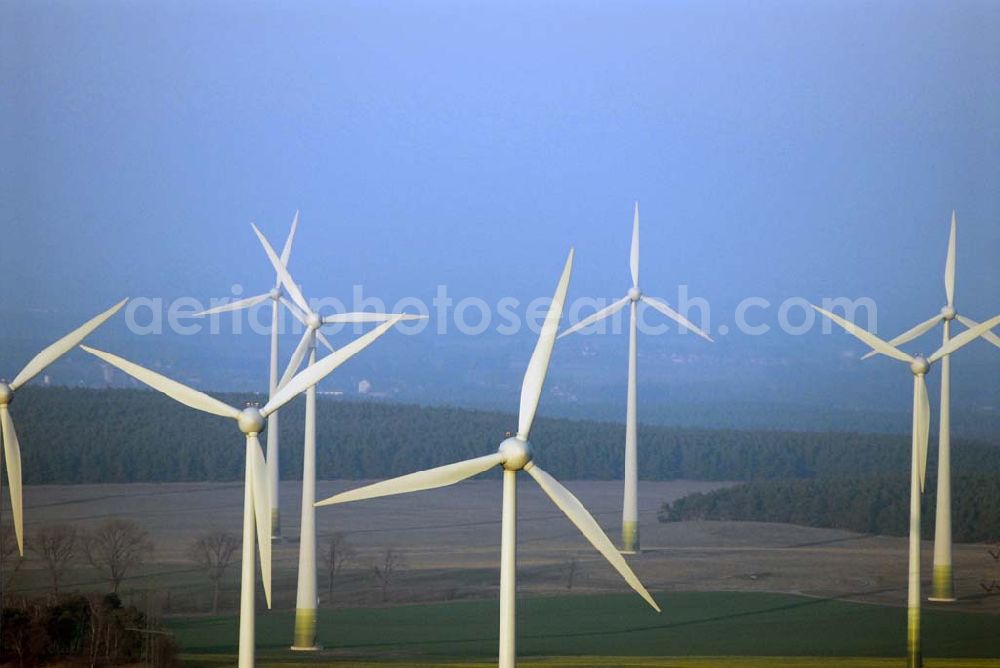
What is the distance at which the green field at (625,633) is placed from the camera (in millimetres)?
36594

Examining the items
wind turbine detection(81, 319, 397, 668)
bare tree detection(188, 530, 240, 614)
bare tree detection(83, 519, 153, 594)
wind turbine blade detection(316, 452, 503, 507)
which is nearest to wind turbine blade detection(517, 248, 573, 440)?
wind turbine blade detection(316, 452, 503, 507)

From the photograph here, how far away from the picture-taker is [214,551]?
173 ft

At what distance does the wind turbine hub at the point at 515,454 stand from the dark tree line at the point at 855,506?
37193 mm

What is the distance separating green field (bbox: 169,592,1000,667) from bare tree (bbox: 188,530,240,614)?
4.97 metres

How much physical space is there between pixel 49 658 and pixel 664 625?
16.2 meters

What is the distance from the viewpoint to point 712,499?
62.2 metres

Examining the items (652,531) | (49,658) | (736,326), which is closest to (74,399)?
(652,531)

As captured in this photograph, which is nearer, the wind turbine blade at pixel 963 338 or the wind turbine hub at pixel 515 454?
the wind turbine hub at pixel 515 454

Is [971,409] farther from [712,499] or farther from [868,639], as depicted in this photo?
[868,639]

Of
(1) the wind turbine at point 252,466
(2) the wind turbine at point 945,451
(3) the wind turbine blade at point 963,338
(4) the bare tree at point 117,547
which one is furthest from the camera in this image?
(4) the bare tree at point 117,547

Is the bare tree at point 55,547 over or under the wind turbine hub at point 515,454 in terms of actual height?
under

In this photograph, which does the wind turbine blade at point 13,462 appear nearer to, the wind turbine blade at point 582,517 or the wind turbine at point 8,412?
the wind turbine at point 8,412

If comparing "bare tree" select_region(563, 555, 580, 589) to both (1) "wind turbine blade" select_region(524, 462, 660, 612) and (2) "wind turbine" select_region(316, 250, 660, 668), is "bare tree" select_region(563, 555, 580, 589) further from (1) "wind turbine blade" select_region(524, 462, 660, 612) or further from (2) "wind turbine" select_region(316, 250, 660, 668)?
(2) "wind turbine" select_region(316, 250, 660, 668)

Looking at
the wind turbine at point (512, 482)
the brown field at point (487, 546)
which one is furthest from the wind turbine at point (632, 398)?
the wind turbine at point (512, 482)
